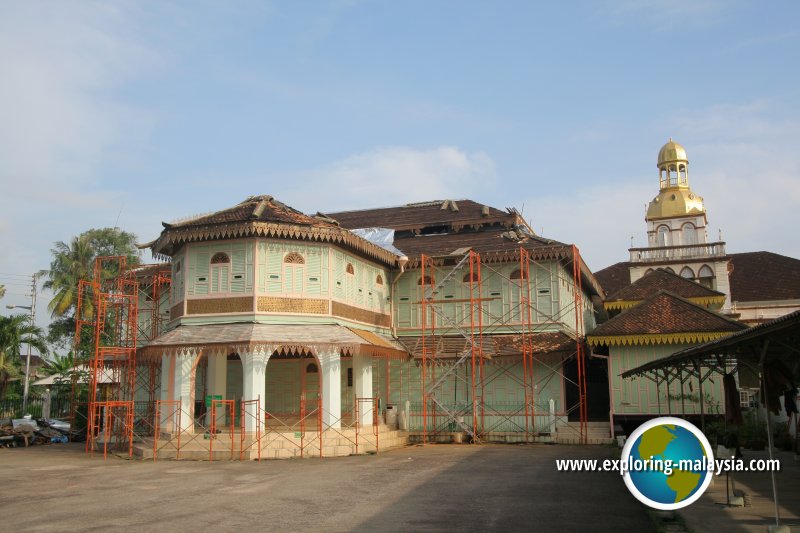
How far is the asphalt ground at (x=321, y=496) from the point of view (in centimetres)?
984

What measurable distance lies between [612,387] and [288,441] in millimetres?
10130

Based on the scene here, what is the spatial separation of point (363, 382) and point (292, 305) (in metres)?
3.68

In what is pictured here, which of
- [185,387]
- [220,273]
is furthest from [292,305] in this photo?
[185,387]

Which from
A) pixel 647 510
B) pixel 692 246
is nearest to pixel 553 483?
pixel 647 510

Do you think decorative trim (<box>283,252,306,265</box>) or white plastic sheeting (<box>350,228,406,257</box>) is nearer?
decorative trim (<box>283,252,306,265</box>)

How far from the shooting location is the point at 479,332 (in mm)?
24844

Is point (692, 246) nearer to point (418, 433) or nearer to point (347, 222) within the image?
point (347, 222)

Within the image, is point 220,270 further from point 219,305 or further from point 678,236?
point 678,236

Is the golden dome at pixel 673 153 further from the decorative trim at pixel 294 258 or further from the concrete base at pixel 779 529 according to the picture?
the concrete base at pixel 779 529

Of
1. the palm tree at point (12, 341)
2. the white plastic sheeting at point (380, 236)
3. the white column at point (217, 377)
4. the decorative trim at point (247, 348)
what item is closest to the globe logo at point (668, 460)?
the decorative trim at point (247, 348)

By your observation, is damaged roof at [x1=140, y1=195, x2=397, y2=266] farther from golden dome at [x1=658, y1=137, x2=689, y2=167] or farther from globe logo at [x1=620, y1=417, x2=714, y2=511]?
golden dome at [x1=658, y1=137, x2=689, y2=167]

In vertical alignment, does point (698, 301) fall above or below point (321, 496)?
above

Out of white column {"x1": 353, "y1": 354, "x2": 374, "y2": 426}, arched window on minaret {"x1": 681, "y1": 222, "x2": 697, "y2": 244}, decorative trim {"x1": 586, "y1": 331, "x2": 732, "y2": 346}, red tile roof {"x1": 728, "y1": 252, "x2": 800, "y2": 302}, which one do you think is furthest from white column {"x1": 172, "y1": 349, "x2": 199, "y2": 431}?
arched window on minaret {"x1": 681, "y1": 222, "x2": 697, "y2": 244}

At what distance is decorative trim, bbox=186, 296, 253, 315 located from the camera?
20.8 metres
